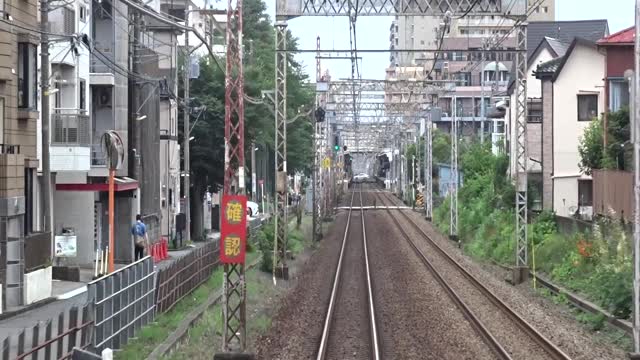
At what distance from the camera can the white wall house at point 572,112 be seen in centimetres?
3400

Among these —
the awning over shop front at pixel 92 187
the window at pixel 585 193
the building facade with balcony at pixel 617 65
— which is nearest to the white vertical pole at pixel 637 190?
the building facade with balcony at pixel 617 65

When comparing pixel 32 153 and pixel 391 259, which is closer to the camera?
pixel 32 153

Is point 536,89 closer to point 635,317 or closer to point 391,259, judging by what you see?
point 391,259

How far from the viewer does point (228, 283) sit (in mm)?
13812

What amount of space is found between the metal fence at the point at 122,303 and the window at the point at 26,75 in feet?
19.6

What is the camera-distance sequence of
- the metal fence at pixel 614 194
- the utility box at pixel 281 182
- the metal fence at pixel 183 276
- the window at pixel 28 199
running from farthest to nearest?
the utility box at pixel 281 182, the metal fence at pixel 614 194, the window at pixel 28 199, the metal fence at pixel 183 276

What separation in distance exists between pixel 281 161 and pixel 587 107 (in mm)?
14673

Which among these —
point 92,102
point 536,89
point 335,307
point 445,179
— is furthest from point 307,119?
point 335,307

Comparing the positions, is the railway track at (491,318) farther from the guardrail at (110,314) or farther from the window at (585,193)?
the guardrail at (110,314)

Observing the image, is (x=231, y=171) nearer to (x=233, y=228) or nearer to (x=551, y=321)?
(x=233, y=228)

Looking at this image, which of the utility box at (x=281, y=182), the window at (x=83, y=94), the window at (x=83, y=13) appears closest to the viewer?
the utility box at (x=281, y=182)

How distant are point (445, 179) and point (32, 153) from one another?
4745 centimetres

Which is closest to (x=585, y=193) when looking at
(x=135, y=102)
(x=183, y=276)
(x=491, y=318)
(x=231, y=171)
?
(x=491, y=318)

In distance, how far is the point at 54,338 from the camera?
980 centimetres
